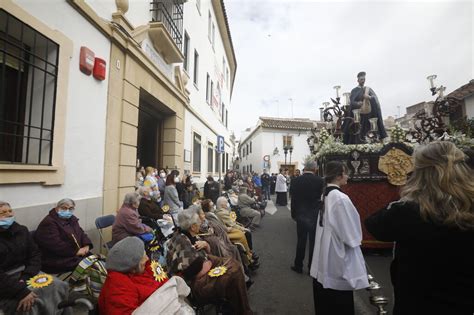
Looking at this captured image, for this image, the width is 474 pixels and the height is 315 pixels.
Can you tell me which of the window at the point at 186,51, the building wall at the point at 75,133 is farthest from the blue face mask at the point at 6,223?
the window at the point at 186,51

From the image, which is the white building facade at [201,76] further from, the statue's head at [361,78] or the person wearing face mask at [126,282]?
the person wearing face mask at [126,282]

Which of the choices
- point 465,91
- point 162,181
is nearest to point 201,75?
point 162,181

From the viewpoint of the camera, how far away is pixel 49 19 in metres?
3.67

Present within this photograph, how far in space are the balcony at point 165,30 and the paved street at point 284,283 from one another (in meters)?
5.82

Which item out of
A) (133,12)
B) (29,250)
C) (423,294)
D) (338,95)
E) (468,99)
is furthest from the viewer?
(468,99)

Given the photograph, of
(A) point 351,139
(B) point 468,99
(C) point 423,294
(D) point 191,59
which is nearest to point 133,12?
(D) point 191,59

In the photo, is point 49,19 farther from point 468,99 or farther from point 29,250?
point 468,99

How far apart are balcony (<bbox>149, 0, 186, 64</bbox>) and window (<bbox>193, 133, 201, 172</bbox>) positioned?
404cm

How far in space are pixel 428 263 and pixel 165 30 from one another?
713 centimetres

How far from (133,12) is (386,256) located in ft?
25.4

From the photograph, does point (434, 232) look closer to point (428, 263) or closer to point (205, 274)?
point (428, 263)

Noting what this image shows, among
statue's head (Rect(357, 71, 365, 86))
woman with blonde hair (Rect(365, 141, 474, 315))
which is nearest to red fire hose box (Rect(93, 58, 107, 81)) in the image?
woman with blonde hair (Rect(365, 141, 474, 315))

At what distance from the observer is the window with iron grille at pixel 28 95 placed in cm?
330

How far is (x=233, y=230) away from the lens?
4844 mm
